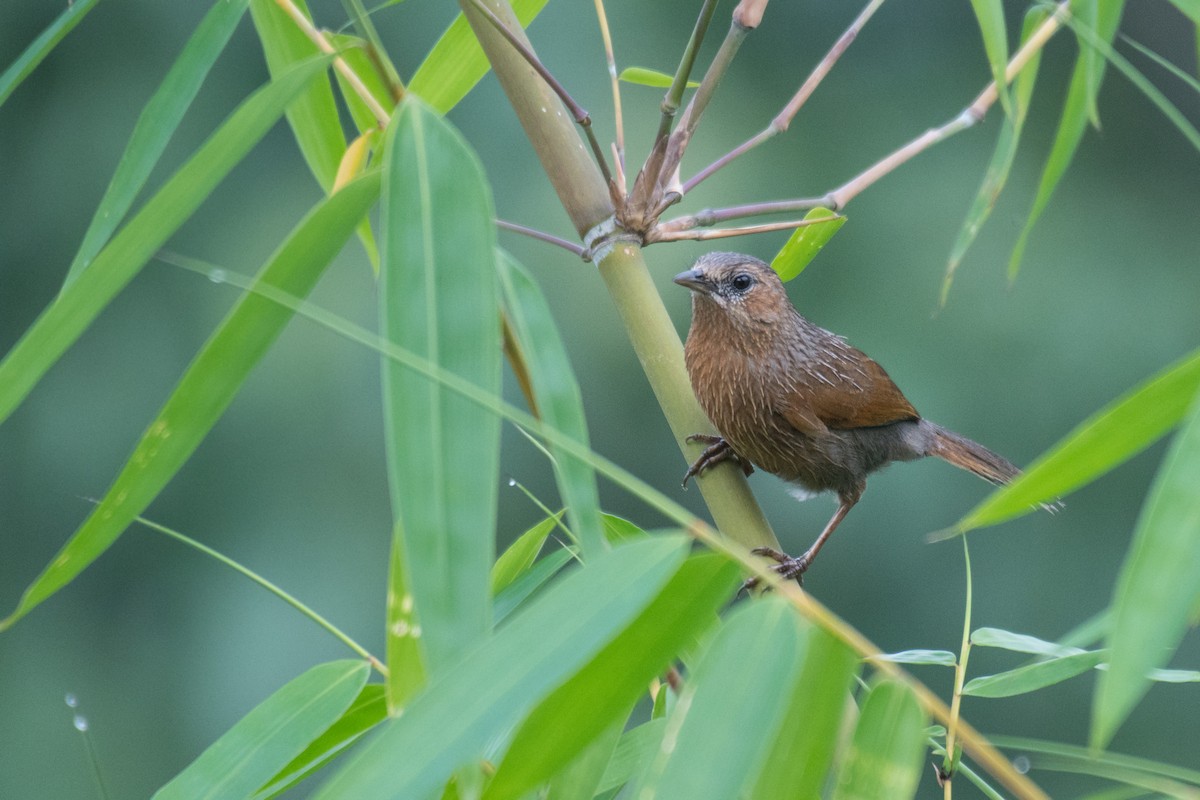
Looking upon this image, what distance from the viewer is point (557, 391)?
0.85 meters

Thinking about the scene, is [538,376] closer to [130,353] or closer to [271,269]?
[271,269]

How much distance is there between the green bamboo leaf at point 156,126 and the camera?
1.04m

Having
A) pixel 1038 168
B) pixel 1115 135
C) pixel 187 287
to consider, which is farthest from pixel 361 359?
pixel 1115 135

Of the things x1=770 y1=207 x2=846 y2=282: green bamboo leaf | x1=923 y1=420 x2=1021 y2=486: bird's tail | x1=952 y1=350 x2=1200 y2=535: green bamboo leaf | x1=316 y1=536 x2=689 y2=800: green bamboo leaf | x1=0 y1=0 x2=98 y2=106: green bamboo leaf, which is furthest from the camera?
x1=923 y1=420 x2=1021 y2=486: bird's tail

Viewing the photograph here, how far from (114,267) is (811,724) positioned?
564mm

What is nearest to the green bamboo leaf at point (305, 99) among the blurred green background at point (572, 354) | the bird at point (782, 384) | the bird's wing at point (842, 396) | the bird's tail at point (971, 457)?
the bird at point (782, 384)

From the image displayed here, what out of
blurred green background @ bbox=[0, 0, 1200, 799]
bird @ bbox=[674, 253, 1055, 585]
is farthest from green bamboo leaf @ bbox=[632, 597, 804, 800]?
blurred green background @ bbox=[0, 0, 1200, 799]

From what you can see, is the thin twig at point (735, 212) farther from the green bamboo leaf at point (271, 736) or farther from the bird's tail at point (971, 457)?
the bird's tail at point (971, 457)

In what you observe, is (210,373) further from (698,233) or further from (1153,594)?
(1153,594)

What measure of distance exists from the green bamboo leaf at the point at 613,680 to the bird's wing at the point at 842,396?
1.61 m

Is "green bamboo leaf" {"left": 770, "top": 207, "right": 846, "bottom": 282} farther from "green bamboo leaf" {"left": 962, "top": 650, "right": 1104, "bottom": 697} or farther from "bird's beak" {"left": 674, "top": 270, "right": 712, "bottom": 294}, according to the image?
"bird's beak" {"left": 674, "top": 270, "right": 712, "bottom": 294}

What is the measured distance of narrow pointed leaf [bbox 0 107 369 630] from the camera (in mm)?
836

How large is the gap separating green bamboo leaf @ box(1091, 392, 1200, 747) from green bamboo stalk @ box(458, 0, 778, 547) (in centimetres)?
55

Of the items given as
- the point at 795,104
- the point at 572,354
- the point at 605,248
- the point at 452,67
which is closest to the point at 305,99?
the point at 452,67
